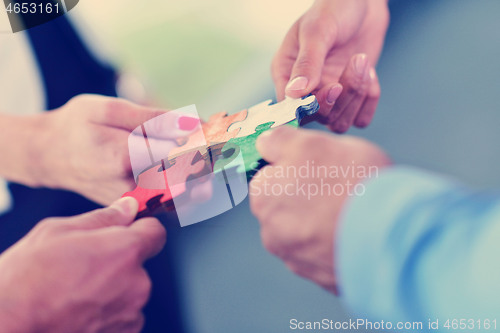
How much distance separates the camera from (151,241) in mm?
474

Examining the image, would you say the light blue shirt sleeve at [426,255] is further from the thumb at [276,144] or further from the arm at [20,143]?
the arm at [20,143]

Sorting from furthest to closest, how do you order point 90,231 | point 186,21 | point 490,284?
point 186,21, point 90,231, point 490,284

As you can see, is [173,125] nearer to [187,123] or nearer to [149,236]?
[187,123]

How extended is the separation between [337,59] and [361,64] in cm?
5

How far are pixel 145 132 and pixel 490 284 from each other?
1.49ft

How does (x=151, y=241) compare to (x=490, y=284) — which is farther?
(x=151, y=241)

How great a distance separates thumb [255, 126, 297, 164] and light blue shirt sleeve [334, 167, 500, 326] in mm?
133

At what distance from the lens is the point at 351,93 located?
58cm

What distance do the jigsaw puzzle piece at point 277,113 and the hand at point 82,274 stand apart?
17cm

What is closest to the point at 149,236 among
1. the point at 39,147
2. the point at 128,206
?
the point at 128,206

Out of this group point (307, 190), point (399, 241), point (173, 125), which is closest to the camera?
point (399, 241)

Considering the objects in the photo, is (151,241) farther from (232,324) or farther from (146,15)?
(146,15)

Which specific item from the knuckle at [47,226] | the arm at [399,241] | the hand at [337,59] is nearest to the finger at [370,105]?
the hand at [337,59]

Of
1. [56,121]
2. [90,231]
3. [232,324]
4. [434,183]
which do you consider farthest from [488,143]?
[56,121]
